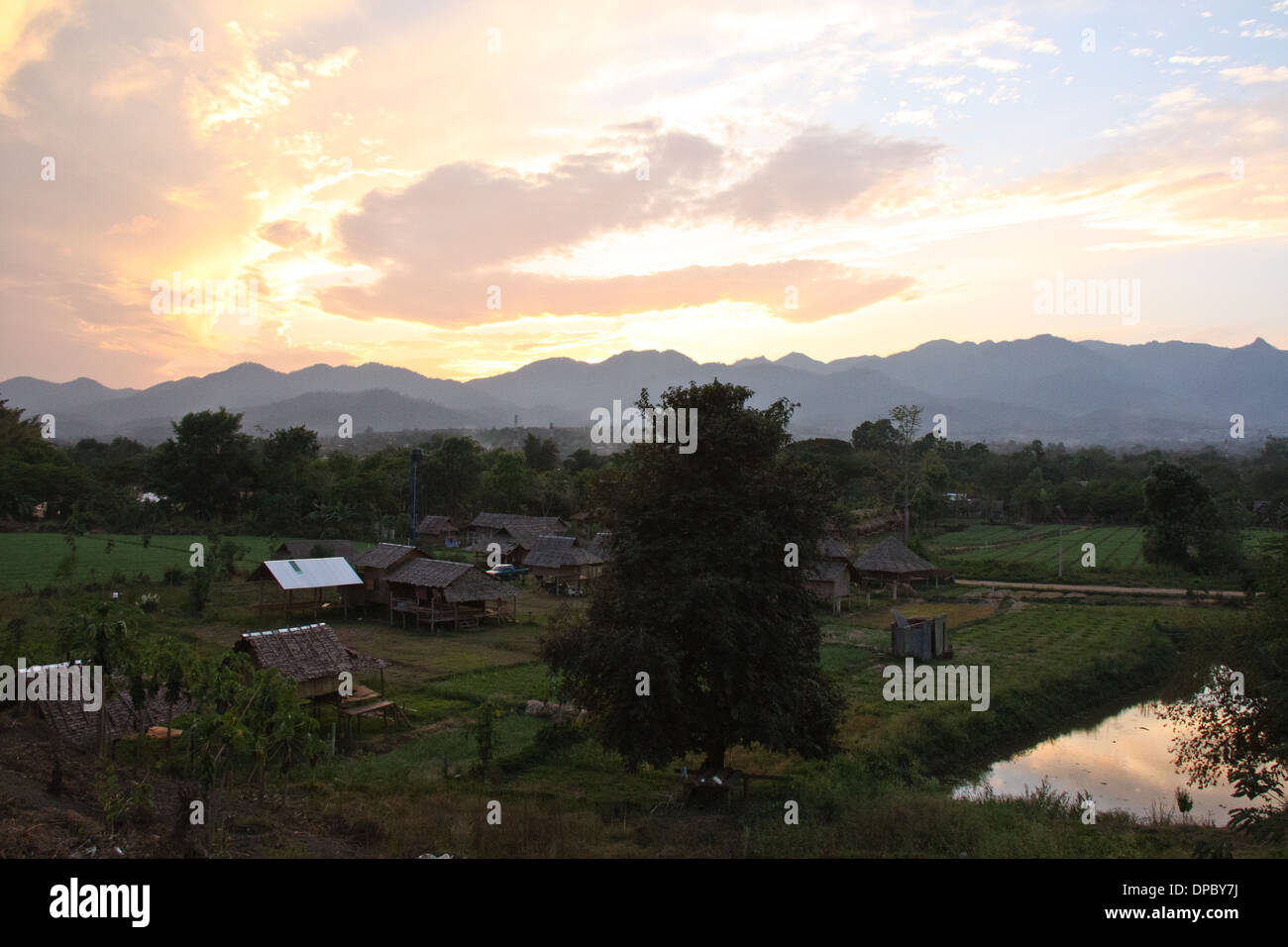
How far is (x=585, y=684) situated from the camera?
1262 centimetres

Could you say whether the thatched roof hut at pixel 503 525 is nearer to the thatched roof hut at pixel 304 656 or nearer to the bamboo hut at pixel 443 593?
the bamboo hut at pixel 443 593

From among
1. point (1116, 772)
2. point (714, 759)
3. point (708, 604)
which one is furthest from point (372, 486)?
point (1116, 772)

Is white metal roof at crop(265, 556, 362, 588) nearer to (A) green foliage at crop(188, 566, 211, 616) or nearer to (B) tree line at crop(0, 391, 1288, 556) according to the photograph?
(A) green foliage at crop(188, 566, 211, 616)

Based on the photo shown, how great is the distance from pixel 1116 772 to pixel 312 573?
27171mm

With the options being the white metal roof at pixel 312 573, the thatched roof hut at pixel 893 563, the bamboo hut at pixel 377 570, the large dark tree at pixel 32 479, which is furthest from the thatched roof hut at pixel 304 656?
the large dark tree at pixel 32 479

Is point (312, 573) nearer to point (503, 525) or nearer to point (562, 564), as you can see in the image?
point (562, 564)

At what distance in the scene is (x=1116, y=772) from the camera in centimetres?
1775

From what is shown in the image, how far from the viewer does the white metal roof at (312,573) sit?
94.0 feet

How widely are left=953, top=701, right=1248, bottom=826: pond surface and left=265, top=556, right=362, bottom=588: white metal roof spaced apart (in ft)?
77.5

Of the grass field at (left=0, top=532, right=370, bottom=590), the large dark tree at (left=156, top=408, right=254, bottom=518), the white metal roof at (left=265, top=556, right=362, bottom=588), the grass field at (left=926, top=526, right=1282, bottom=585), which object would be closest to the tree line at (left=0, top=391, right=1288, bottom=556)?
the large dark tree at (left=156, top=408, right=254, bottom=518)

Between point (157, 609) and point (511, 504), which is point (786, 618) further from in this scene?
point (511, 504)

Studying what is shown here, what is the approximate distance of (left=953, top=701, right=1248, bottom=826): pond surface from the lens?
617 inches
